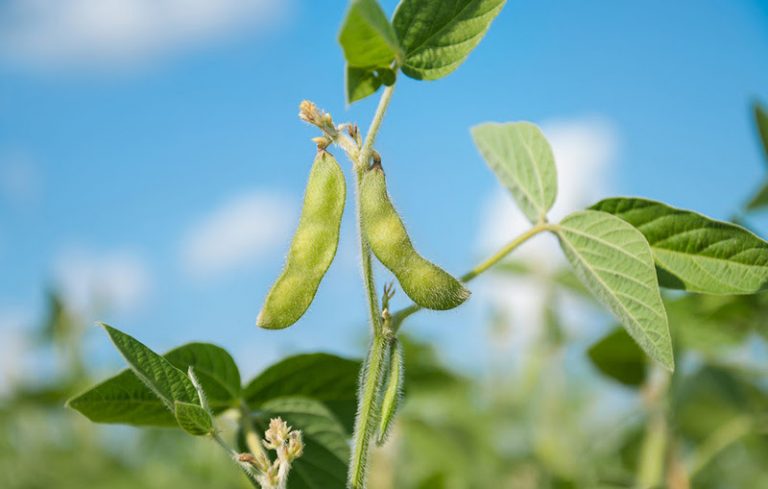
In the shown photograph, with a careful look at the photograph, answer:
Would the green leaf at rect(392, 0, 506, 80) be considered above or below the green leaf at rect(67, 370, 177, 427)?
above

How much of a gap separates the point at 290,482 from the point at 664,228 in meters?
0.90

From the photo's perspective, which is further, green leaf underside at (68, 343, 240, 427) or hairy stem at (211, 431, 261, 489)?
green leaf underside at (68, 343, 240, 427)

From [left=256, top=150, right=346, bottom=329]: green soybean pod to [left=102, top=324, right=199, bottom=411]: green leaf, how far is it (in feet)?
0.52

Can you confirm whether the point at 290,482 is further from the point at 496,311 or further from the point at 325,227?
the point at 496,311

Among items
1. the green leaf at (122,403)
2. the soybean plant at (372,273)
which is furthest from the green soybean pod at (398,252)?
the green leaf at (122,403)

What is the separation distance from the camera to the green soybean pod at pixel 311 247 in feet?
4.50

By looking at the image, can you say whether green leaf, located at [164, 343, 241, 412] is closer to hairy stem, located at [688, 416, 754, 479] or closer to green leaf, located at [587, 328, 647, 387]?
green leaf, located at [587, 328, 647, 387]

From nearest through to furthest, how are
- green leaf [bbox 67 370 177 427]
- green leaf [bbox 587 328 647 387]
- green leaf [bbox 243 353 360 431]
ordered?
green leaf [bbox 67 370 177 427], green leaf [bbox 243 353 360 431], green leaf [bbox 587 328 647 387]

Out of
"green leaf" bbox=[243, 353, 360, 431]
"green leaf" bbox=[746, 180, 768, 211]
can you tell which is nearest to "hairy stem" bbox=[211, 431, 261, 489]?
"green leaf" bbox=[243, 353, 360, 431]

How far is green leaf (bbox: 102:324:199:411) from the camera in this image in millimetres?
1355

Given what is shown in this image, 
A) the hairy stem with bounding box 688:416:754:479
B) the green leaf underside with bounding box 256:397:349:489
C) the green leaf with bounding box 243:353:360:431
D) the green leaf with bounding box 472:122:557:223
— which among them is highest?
the green leaf with bounding box 472:122:557:223

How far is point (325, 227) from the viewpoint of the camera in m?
1.38

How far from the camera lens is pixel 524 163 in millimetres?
1936

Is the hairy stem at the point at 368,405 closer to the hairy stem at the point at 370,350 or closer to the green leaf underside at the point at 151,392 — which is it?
the hairy stem at the point at 370,350
